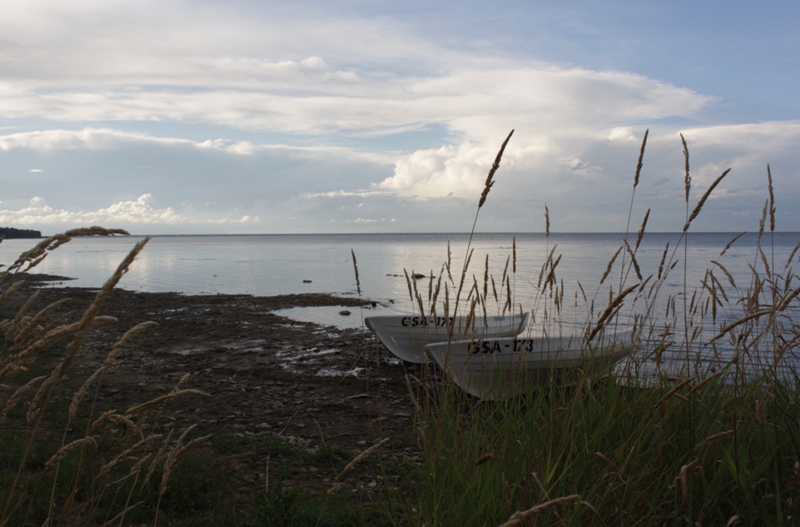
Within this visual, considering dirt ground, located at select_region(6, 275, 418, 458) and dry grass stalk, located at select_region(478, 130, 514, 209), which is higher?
dry grass stalk, located at select_region(478, 130, 514, 209)

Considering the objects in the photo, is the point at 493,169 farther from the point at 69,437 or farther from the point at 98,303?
the point at 69,437

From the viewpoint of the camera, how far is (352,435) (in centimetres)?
698

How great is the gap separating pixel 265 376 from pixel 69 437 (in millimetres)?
4535

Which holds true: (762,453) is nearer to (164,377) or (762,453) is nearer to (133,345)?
(164,377)

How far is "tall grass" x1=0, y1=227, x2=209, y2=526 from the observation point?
5.35 ft

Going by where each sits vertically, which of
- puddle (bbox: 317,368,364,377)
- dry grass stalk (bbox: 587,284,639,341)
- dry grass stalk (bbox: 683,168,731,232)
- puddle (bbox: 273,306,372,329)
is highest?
dry grass stalk (bbox: 683,168,731,232)

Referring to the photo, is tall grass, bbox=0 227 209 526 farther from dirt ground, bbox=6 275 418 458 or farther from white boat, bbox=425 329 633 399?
white boat, bbox=425 329 633 399

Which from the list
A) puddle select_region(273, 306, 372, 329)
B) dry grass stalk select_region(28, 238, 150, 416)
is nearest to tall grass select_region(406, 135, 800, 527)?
dry grass stalk select_region(28, 238, 150, 416)

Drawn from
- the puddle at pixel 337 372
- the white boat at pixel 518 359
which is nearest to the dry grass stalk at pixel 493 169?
the white boat at pixel 518 359

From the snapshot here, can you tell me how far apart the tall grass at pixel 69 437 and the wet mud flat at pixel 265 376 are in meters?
0.64

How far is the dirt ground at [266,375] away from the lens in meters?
7.28

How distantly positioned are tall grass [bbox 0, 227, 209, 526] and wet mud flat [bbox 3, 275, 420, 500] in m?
0.64

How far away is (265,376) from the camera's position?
33.5ft

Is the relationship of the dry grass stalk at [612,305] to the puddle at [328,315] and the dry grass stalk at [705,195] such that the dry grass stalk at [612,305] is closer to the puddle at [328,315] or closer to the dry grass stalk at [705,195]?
the dry grass stalk at [705,195]
